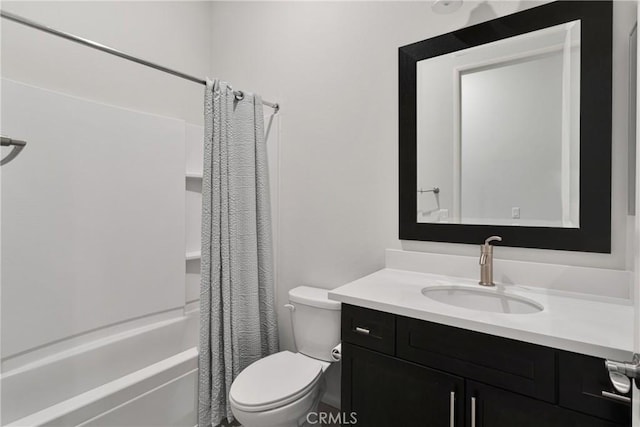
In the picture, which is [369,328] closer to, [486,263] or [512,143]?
[486,263]

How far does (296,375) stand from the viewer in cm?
156

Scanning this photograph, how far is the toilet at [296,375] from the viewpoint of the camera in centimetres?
137

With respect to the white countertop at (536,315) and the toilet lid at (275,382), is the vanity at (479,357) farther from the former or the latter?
the toilet lid at (275,382)

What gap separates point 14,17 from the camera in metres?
1.17

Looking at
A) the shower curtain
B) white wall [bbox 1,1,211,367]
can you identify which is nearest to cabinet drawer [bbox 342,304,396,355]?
the shower curtain

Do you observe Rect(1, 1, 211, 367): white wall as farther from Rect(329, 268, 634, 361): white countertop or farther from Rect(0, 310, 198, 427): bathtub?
Rect(329, 268, 634, 361): white countertop

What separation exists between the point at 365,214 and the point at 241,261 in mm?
744

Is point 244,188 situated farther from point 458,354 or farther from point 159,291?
point 458,354

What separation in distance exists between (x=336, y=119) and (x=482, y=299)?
1203mm

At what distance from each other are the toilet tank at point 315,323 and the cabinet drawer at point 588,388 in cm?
96

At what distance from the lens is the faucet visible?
1.33m

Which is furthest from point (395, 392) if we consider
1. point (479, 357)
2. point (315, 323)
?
point (315, 323)

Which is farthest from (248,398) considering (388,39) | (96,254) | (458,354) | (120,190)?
(388,39)

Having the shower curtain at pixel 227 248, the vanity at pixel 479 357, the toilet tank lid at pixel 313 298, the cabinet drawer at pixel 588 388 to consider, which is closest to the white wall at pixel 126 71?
the shower curtain at pixel 227 248
